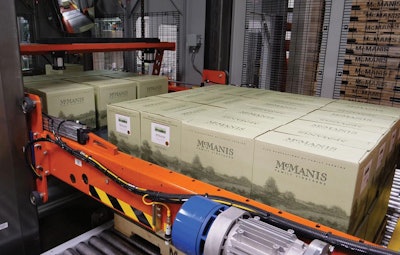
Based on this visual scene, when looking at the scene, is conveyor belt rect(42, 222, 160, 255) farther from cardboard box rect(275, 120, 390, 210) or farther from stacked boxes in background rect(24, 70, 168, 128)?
cardboard box rect(275, 120, 390, 210)

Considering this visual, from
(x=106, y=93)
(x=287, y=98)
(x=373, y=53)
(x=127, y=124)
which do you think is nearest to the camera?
(x=127, y=124)

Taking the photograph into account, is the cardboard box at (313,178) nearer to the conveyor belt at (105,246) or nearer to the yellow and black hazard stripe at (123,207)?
the yellow and black hazard stripe at (123,207)

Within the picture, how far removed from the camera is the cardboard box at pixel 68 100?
1963 millimetres

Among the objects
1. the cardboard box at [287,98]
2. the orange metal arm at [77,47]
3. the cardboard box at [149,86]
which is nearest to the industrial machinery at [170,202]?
the orange metal arm at [77,47]

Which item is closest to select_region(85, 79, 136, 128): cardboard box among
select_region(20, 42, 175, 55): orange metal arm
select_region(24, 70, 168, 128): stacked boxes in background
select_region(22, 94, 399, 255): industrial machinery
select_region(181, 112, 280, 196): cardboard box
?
select_region(24, 70, 168, 128): stacked boxes in background

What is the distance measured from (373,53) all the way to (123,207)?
7.50 ft

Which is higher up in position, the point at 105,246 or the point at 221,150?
the point at 221,150

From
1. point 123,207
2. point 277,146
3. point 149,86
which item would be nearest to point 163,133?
point 123,207

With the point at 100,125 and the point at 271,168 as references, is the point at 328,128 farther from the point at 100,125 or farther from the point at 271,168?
the point at 100,125

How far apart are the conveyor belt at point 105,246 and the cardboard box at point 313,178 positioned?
3.17 ft

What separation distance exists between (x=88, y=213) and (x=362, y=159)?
220 cm

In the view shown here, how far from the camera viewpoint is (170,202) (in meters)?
1.22

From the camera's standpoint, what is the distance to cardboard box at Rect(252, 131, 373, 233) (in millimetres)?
1081

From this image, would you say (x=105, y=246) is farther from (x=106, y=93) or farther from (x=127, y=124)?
(x=106, y=93)
